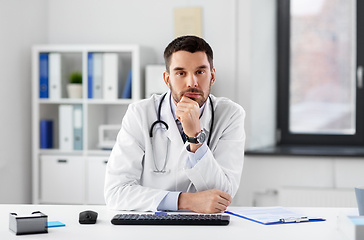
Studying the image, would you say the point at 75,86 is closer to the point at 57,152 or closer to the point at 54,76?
the point at 54,76

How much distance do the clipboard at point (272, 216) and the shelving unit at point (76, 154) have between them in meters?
1.74

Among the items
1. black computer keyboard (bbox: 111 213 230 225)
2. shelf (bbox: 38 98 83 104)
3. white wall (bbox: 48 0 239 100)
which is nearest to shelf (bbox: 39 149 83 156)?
shelf (bbox: 38 98 83 104)

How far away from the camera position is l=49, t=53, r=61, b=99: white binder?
3.15 metres

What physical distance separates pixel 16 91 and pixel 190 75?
186 cm

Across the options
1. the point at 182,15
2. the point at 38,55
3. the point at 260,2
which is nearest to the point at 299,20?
the point at 260,2

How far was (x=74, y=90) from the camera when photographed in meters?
3.18

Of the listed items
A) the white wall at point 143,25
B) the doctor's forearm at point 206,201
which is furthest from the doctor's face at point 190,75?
the white wall at point 143,25

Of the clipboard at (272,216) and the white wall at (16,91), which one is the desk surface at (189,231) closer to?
the clipboard at (272,216)

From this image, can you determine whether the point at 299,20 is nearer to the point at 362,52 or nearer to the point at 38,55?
the point at 362,52

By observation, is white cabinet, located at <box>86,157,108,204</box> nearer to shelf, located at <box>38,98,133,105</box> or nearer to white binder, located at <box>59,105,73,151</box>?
white binder, located at <box>59,105,73,151</box>

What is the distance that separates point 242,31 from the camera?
314 centimetres

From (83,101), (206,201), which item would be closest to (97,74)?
(83,101)

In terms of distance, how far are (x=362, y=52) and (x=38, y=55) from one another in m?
2.38

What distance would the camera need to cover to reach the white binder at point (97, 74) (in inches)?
122
